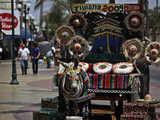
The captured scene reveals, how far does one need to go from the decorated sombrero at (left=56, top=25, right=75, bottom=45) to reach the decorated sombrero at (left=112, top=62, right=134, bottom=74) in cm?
109

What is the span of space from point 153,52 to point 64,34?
182 centimetres

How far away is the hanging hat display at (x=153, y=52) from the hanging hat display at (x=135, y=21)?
0.43 metres

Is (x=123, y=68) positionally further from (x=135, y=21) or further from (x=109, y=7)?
(x=109, y=7)

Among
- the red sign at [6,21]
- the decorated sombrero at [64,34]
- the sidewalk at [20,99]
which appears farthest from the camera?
the red sign at [6,21]

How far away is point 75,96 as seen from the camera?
676cm

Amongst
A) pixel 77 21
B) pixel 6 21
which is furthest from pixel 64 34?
pixel 6 21

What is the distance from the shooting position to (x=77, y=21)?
799 cm

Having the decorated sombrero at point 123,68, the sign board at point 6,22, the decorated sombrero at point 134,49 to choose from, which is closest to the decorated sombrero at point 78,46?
the decorated sombrero at point 123,68

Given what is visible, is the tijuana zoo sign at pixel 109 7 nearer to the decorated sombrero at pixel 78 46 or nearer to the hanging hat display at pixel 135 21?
the hanging hat display at pixel 135 21

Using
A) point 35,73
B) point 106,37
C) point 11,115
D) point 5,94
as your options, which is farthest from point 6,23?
point 106,37

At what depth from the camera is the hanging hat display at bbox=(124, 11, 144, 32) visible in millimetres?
7637

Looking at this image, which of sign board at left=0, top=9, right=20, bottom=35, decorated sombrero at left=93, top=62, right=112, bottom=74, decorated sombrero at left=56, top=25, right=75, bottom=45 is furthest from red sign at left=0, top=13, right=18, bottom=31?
decorated sombrero at left=93, top=62, right=112, bottom=74

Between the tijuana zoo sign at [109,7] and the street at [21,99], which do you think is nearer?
the tijuana zoo sign at [109,7]

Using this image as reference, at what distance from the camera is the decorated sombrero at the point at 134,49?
7.52m
